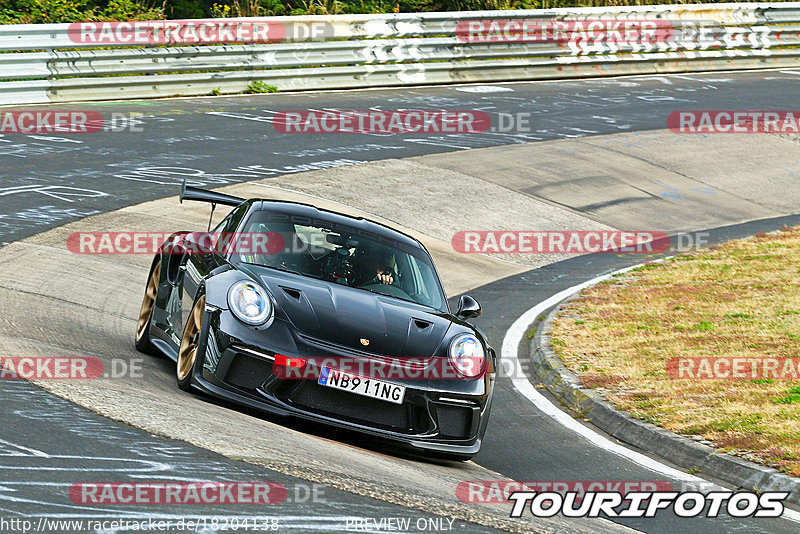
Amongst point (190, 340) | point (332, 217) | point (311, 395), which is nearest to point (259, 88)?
point (332, 217)

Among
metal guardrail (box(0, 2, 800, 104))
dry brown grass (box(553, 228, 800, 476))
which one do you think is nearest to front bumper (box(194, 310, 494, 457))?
dry brown grass (box(553, 228, 800, 476))

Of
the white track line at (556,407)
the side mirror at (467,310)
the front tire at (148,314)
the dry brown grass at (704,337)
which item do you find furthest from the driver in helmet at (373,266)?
the dry brown grass at (704,337)

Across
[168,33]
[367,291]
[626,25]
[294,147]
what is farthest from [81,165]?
[626,25]

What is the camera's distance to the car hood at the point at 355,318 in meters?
6.63

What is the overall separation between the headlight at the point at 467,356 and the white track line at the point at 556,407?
4.54ft

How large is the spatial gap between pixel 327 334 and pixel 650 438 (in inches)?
105

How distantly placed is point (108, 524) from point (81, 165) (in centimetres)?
1114

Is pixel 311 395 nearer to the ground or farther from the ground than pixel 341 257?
nearer to the ground

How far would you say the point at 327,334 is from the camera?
6590 millimetres

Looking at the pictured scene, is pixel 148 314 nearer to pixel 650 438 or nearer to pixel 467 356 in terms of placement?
pixel 467 356

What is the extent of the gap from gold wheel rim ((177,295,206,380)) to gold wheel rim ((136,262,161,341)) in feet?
3.60

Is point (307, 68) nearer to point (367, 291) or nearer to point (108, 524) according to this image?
point (367, 291)

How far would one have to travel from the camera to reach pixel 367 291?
7.46 m

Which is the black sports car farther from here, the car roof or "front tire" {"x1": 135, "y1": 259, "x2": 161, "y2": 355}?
"front tire" {"x1": 135, "y1": 259, "x2": 161, "y2": 355}
